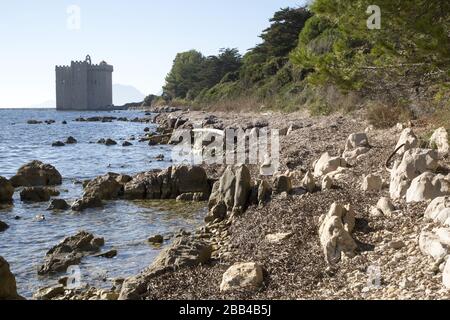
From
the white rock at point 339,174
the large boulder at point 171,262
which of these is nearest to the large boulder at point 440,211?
the large boulder at point 171,262

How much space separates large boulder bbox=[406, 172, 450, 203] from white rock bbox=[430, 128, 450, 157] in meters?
2.61

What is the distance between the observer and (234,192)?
10.9 m

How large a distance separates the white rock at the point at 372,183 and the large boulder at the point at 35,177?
12.2 meters

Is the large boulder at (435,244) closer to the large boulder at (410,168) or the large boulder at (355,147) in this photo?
the large boulder at (410,168)

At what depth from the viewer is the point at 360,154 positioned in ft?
39.8

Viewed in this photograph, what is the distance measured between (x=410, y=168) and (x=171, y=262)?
3.95m

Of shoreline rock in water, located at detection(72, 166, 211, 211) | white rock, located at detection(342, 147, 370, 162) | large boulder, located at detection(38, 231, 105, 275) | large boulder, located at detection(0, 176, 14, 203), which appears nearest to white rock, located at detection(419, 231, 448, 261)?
large boulder, located at detection(38, 231, 105, 275)

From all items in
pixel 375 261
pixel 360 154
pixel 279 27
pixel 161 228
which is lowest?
pixel 161 228

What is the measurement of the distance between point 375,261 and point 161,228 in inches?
234

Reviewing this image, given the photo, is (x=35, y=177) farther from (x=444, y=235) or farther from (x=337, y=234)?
(x=444, y=235)

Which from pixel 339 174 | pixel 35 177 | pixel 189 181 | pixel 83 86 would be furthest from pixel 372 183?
pixel 83 86
